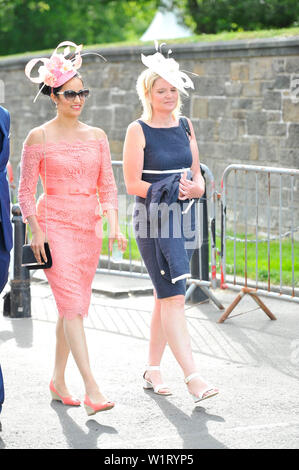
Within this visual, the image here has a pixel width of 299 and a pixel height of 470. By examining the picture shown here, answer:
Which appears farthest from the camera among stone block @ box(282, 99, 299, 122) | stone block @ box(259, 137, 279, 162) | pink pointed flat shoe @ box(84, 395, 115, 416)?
stone block @ box(259, 137, 279, 162)

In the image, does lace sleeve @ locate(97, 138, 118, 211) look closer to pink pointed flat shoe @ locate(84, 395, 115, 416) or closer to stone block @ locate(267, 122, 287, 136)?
pink pointed flat shoe @ locate(84, 395, 115, 416)

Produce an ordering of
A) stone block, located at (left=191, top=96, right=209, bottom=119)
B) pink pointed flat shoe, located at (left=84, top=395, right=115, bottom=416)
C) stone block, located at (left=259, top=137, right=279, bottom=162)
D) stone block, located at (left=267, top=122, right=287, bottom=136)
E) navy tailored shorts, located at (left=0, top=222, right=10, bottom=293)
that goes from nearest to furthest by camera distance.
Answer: navy tailored shorts, located at (left=0, top=222, right=10, bottom=293)
pink pointed flat shoe, located at (left=84, top=395, right=115, bottom=416)
stone block, located at (left=267, top=122, right=287, bottom=136)
stone block, located at (left=259, top=137, right=279, bottom=162)
stone block, located at (left=191, top=96, right=209, bottom=119)

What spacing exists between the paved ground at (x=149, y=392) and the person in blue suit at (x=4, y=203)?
0.90 m

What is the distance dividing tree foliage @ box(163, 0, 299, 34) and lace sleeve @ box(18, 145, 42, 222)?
13041 mm

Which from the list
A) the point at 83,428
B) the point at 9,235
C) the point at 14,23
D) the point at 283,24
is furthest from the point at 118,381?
the point at 14,23

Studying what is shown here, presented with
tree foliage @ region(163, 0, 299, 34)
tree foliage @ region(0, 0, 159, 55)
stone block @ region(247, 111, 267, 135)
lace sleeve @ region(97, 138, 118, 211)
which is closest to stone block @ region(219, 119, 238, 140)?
stone block @ region(247, 111, 267, 135)

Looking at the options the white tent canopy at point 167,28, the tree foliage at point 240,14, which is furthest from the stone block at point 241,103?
the white tent canopy at point 167,28

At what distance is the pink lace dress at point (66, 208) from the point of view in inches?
234

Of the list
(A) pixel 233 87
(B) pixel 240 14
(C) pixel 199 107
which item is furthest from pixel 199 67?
(B) pixel 240 14

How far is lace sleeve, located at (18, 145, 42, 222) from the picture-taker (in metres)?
5.95

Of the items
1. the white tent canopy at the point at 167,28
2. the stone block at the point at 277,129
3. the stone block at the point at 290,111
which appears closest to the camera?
→ the stone block at the point at 290,111

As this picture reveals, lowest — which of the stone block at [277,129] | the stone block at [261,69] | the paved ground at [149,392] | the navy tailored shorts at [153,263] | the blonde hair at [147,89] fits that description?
the paved ground at [149,392]

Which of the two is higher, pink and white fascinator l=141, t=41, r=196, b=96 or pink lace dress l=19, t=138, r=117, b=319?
pink and white fascinator l=141, t=41, r=196, b=96

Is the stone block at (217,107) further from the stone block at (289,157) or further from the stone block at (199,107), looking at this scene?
the stone block at (289,157)
